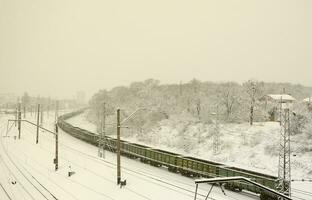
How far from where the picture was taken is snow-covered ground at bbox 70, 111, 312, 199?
42781mm

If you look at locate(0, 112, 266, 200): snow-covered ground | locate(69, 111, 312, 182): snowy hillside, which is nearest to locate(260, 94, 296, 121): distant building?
locate(69, 111, 312, 182): snowy hillside

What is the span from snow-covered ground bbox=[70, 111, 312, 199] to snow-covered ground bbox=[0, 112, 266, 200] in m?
12.5

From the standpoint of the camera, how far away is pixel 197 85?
149 meters

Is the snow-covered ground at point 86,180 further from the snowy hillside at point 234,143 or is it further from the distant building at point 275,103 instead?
the distant building at point 275,103

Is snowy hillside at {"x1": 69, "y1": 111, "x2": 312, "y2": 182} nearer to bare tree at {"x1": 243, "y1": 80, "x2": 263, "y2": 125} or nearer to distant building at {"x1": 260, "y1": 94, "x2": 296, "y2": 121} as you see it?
distant building at {"x1": 260, "y1": 94, "x2": 296, "y2": 121}

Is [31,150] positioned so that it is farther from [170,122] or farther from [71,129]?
[170,122]

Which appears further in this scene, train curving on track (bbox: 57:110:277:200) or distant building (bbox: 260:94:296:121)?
distant building (bbox: 260:94:296:121)

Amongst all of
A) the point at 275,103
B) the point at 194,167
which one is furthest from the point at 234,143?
the point at 275,103

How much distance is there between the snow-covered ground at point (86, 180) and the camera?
30.7 metres

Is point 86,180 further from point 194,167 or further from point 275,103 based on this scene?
point 275,103

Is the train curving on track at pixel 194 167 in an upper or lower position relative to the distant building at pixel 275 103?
lower

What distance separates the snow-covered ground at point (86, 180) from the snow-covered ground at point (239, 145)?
492 inches

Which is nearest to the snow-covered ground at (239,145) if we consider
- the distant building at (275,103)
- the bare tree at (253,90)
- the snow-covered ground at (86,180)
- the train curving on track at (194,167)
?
the train curving on track at (194,167)

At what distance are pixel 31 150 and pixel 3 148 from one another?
5754 mm
